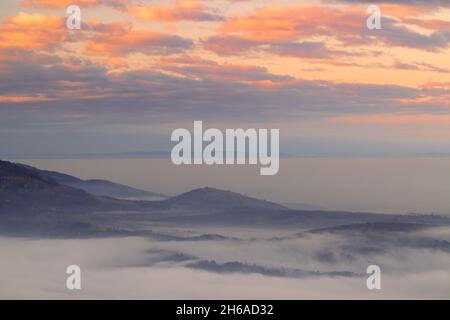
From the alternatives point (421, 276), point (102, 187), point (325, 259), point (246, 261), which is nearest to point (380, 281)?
point (421, 276)

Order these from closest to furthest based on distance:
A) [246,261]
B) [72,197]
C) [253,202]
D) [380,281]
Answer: [380,281] → [246,261] → [253,202] → [72,197]

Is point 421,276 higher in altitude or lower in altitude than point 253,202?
lower

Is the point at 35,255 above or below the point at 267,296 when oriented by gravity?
above

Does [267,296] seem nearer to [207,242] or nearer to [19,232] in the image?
[207,242]

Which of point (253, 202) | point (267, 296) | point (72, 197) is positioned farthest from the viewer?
point (72, 197)

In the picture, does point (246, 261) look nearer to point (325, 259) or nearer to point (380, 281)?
point (325, 259)

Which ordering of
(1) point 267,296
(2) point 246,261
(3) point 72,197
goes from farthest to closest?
(3) point 72,197, (2) point 246,261, (1) point 267,296

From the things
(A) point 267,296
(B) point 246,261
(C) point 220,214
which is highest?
(C) point 220,214

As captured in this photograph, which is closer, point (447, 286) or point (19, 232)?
point (447, 286)

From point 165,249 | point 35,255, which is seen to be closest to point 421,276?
point 165,249
